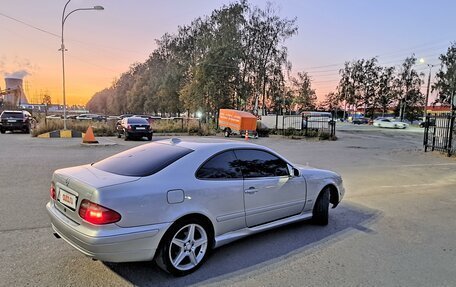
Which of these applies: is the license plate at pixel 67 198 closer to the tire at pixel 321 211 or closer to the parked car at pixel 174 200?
the parked car at pixel 174 200

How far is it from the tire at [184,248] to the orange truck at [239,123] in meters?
24.0

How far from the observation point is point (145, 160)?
3.90 m

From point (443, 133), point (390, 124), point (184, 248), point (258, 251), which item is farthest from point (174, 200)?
point (390, 124)

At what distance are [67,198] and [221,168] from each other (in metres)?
1.76

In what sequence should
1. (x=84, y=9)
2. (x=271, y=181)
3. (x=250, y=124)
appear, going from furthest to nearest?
(x=250, y=124) → (x=84, y=9) → (x=271, y=181)

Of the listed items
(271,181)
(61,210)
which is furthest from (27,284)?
(271,181)

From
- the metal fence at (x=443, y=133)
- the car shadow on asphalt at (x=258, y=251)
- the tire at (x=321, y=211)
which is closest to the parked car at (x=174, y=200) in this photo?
the car shadow on asphalt at (x=258, y=251)

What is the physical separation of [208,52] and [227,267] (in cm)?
3815

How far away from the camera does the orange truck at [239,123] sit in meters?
27.7

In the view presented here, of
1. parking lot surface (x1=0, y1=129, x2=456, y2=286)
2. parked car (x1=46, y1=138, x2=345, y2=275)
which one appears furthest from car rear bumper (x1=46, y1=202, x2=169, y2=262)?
parking lot surface (x1=0, y1=129, x2=456, y2=286)

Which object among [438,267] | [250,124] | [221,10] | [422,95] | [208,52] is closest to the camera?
[438,267]

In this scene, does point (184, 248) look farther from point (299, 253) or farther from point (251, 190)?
point (299, 253)

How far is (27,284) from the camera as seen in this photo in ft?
10.6

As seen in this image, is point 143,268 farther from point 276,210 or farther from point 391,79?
point 391,79
